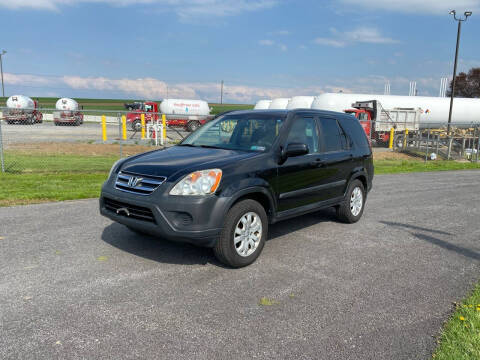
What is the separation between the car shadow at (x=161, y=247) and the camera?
4668 millimetres

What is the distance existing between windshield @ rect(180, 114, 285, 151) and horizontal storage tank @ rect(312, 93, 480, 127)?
22.4 meters

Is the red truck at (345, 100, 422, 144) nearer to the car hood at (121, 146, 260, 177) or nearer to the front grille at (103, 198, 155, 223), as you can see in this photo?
the car hood at (121, 146, 260, 177)

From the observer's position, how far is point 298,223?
6.47 metres

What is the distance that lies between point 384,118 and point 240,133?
24.2 meters

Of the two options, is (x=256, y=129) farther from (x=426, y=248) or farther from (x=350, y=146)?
(x=426, y=248)

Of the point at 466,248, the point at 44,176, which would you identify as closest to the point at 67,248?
the point at 466,248

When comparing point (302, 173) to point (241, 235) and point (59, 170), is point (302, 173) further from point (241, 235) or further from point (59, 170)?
point (59, 170)

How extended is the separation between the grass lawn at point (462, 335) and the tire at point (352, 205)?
277cm

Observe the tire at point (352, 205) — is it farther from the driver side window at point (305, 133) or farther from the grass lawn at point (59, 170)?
the grass lawn at point (59, 170)

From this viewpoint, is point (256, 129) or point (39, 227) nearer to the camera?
point (256, 129)

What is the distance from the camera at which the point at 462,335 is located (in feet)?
10.1

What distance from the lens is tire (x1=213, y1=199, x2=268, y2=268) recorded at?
420 centimetres

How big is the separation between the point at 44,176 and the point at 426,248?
9.28 meters

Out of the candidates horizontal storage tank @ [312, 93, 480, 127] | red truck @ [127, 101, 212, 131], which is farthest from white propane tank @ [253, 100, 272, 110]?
horizontal storage tank @ [312, 93, 480, 127]
